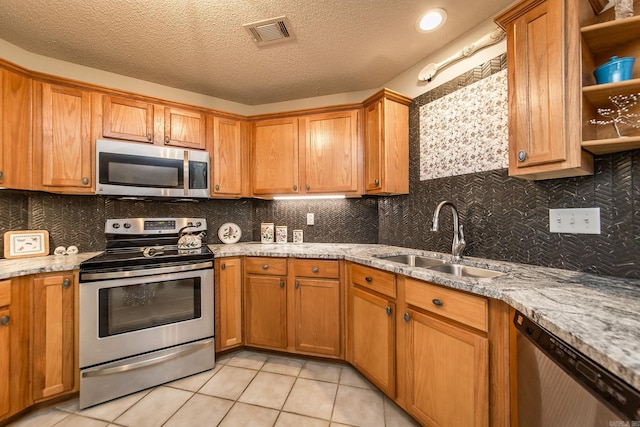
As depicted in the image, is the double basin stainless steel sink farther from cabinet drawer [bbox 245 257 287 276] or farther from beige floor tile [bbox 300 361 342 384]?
beige floor tile [bbox 300 361 342 384]

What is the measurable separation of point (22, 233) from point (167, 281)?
1.13m

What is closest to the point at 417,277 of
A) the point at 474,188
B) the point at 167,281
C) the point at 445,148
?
the point at 474,188

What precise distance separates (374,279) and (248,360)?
1338 mm

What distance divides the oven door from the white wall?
171 centimetres

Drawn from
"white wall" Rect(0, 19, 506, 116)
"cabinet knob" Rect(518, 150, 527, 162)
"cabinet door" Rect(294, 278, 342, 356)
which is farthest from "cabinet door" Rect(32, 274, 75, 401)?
"cabinet knob" Rect(518, 150, 527, 162)

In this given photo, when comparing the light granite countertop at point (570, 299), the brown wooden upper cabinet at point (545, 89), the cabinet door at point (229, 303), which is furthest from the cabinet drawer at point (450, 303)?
the cabinet door at point (229, 303)

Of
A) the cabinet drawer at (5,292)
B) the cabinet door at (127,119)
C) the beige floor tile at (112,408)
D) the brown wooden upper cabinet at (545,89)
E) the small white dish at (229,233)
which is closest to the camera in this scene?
the brown wooden upper cabinet at (545,89)

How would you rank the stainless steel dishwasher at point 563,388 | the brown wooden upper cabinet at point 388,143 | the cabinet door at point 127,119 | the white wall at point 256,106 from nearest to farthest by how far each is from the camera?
the stainless steel dishwasher at point 563,388
the white wall at point 256,106
the cabinet door at point 127,119
the brown wooden upper cabinet at point 388,143

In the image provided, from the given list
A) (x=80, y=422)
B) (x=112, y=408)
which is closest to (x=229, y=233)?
(x=112, y=408)

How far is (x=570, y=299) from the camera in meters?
0.89

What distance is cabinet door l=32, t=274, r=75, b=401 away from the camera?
157 centimetres

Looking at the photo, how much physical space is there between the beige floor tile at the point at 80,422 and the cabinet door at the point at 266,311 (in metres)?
1.01

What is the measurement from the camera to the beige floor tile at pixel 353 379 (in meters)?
1.83

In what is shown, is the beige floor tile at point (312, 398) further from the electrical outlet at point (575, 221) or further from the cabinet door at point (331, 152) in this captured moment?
the electrical outlet at point (575, 221)
